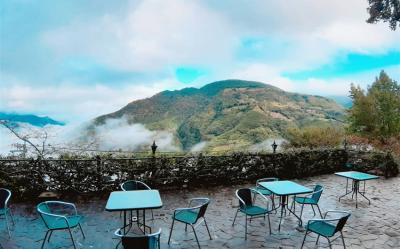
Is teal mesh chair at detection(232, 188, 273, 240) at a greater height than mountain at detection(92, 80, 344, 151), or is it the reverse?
mountain at detection(92, 80, 344, 151)

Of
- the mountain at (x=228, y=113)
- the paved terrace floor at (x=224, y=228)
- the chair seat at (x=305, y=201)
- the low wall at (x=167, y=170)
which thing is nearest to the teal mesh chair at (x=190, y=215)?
the paved terrace floor at (x=224, y=228)

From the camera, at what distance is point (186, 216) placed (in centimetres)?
518

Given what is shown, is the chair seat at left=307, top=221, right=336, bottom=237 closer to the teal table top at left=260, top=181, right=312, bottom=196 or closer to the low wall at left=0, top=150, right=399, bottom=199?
the teal table top at left=260, top=181, right=312, bottom=196

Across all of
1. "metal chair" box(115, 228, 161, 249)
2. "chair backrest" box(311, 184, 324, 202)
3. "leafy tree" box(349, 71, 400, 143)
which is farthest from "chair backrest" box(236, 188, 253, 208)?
"leafy tree" box(349, 71, 400, 143)

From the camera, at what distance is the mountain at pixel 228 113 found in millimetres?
34062

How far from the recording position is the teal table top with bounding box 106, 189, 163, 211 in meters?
4.56

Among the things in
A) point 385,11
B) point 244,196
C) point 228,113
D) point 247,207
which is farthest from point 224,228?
point 228,113

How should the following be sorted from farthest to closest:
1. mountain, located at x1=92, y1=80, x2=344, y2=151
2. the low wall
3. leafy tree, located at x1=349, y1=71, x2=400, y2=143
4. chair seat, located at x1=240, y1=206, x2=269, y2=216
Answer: mountain, located at x1=92, y1=80, x2=344, y2=151 < leafy tree, located at x1=349, y1=71, x2=400, y2=143 < the low wall < chair seat, located at x1=240, y1=206, x2=269, y2=216

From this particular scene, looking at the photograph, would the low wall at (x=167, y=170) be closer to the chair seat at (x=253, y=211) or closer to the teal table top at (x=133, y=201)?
the teal table top at (x=133, y=201)

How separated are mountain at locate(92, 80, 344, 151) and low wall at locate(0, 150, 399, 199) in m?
17.9

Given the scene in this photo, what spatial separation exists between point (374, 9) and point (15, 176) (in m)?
9.90

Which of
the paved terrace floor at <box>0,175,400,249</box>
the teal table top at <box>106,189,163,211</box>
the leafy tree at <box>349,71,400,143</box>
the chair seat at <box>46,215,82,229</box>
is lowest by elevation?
the paved terrace floor at <box>0,175,400,249</box>

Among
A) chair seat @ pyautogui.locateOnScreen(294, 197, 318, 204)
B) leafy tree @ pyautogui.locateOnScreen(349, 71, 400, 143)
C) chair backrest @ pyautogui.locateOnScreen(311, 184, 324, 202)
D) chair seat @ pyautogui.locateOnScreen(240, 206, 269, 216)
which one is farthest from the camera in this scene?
leafy tree @ pyautogui.locateOnScreen(349, 71, 400, 143)

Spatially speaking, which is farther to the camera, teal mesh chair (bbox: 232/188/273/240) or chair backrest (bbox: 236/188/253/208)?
chair backrest (bbox: 236/188/253/208)
